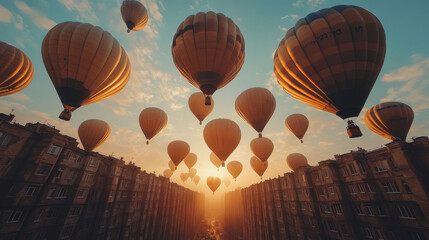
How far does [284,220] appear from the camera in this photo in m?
33.9

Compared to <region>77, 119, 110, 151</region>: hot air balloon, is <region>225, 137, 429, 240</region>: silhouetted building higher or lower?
lower

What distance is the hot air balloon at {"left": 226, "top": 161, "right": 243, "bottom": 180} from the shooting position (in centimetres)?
3978

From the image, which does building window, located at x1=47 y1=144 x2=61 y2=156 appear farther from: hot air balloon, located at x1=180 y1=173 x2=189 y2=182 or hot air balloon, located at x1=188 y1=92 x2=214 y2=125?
hot air balloon, located at x1=180 y1=173 x2=189 y2=182

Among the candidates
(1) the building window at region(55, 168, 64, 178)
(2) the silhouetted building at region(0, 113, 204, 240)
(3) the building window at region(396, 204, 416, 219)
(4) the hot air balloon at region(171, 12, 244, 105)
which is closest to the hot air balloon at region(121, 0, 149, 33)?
(4) the hot air balloon at region(171, 12, 244, 105)

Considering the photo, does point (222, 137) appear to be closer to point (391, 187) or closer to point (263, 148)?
point (263, 148)

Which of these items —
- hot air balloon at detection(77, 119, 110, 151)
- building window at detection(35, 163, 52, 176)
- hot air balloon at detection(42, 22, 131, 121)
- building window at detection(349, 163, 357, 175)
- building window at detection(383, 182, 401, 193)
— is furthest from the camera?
hot air balloon at detection(77, 119, 110, 151)

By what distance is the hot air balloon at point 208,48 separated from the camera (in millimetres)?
11062

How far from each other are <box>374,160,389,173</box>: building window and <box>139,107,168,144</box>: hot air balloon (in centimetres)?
2946

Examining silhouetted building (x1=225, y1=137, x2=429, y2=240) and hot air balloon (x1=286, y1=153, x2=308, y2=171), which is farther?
hot air balloon (x1=286, y1=153, x2=308, y2=171)

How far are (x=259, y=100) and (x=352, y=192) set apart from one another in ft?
61.1

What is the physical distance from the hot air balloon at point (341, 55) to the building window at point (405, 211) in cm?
1666

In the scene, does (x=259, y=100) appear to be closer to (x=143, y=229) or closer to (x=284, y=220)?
(x=284, y=220)

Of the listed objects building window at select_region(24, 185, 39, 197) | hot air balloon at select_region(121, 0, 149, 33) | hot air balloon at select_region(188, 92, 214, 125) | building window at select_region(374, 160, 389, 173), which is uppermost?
hot air balloon at select_region(121, 0, 149, 33)

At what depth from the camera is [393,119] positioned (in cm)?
2048
